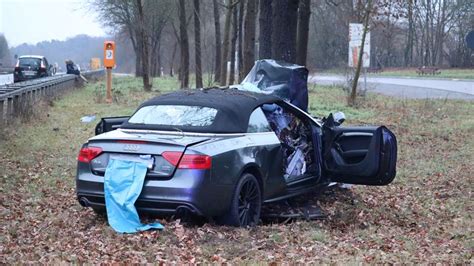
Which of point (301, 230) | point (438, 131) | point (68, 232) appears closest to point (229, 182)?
point (301, 230)

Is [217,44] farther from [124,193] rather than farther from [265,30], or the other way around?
[124,193]

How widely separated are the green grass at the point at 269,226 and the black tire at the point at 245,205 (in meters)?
0.18

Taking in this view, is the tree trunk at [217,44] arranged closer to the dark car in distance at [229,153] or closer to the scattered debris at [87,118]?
the scattered debris at [87,118]

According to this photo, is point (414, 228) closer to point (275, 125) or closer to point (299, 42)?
point (275, 125)

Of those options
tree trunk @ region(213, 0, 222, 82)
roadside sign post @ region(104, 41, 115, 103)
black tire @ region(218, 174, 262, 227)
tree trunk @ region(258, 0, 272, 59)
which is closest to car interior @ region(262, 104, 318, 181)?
black tire @ region(218, 174, 262, 227)

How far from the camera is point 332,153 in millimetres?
9250

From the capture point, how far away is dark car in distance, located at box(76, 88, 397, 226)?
7.28m

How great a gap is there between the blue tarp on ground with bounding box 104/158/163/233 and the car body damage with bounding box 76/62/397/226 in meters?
0.10

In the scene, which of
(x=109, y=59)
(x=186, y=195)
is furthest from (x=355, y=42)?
(x=186, y=195)

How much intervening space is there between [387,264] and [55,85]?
24893 millimetres

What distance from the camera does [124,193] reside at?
7449 mm

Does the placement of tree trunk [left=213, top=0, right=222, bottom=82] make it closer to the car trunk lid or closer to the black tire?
the black tire

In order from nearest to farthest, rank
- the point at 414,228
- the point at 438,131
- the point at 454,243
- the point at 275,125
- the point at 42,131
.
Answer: the point at 454,243 < the point at 414,228 < the point at 275,125 < the point at 42,131 < the point at 438,131

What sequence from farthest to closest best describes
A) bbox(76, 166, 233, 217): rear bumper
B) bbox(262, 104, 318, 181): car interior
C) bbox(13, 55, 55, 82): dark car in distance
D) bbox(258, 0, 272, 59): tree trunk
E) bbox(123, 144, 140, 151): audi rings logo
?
1. bbox(13, 55, 55, 82): dark car in distance
2. bbox(258, 0, 272, 59): tree trunk
3. bbox(262, 104, 318, 181): car interior
4. bbox(123, 144, 140, 151): audi rings logo
5. bbox(76, 166, 233, 217): rear bumper
